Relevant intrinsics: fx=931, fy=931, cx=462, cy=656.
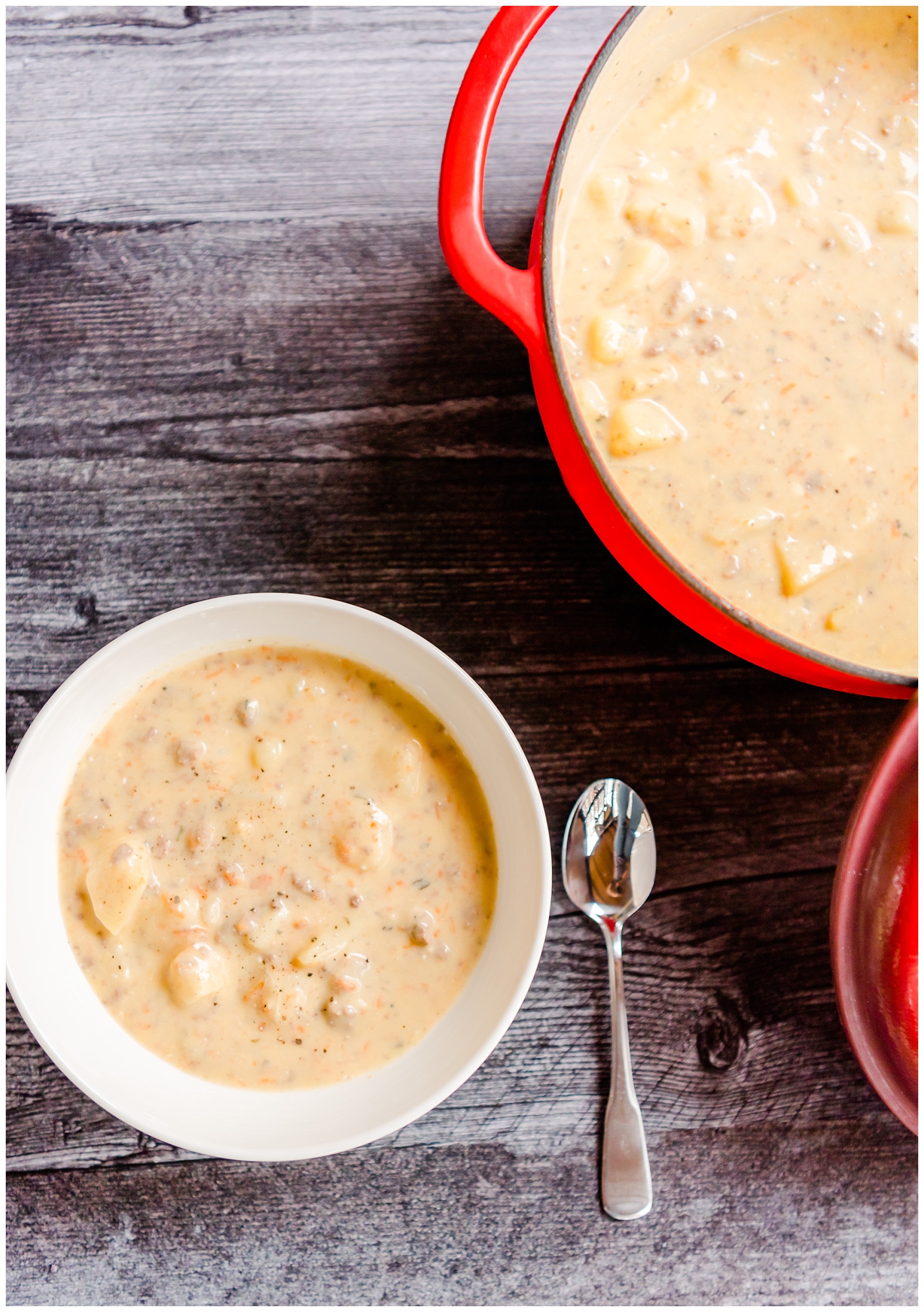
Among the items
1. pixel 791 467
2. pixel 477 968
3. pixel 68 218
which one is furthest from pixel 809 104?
pixel 477 968

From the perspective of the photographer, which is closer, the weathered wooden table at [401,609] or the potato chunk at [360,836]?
the potato chunk at [360,836]

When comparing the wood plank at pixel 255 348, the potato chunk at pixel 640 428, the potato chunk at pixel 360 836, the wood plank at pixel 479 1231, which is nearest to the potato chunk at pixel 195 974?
the potato chunk at pixel 360 836

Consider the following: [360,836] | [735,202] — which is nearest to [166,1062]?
[360,836]

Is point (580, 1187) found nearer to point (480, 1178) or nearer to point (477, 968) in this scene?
point (480, 1178)

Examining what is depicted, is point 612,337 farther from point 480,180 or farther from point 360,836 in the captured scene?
point 360,836

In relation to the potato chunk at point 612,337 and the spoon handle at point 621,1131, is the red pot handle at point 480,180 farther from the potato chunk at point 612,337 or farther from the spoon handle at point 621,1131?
the spoon handle at point 621,1131

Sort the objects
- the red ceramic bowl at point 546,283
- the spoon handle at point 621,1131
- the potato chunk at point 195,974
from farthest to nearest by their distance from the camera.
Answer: the spoon handle at point 621,1131 < the potato chunk at point 195,974 < the red ceramic bowl at point 546,283

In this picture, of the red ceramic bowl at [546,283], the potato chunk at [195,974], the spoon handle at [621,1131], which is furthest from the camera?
the spoon handle at [621,1131]
